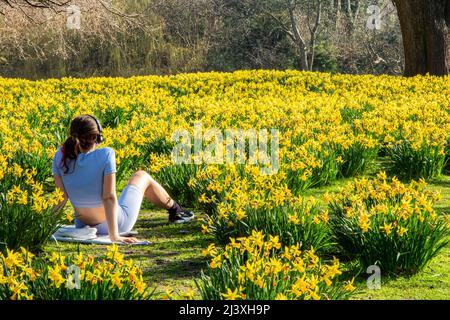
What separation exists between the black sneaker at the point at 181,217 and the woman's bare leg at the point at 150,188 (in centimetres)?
11

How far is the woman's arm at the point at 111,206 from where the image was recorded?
5.02m

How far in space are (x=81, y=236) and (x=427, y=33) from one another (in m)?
12.3

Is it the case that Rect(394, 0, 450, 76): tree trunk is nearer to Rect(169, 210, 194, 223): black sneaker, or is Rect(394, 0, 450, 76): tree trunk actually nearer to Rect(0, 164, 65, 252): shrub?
Rect(169, 210, 194, 223): black sneaker

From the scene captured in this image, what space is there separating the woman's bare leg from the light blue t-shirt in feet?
1.70

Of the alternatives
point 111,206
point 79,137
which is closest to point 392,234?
point 111,206

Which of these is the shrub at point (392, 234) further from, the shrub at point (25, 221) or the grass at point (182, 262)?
the shrub at point (25, 221)

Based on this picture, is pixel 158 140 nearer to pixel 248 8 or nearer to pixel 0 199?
pixel 0 199

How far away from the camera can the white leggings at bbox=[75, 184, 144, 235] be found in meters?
5.32

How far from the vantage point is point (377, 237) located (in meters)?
4.46

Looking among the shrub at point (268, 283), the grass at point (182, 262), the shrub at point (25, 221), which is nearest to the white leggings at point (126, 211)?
the grass at point (182, 262)

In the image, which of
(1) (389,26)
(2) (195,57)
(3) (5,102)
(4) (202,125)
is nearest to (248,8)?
(2) (195,57)

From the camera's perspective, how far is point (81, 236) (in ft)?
17.3

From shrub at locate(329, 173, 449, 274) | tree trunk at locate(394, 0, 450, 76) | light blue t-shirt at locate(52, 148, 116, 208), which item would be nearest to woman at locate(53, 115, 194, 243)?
light blue t-shirt at locate(52, 148, 116, 208)

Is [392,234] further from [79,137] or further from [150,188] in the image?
[79,137]
